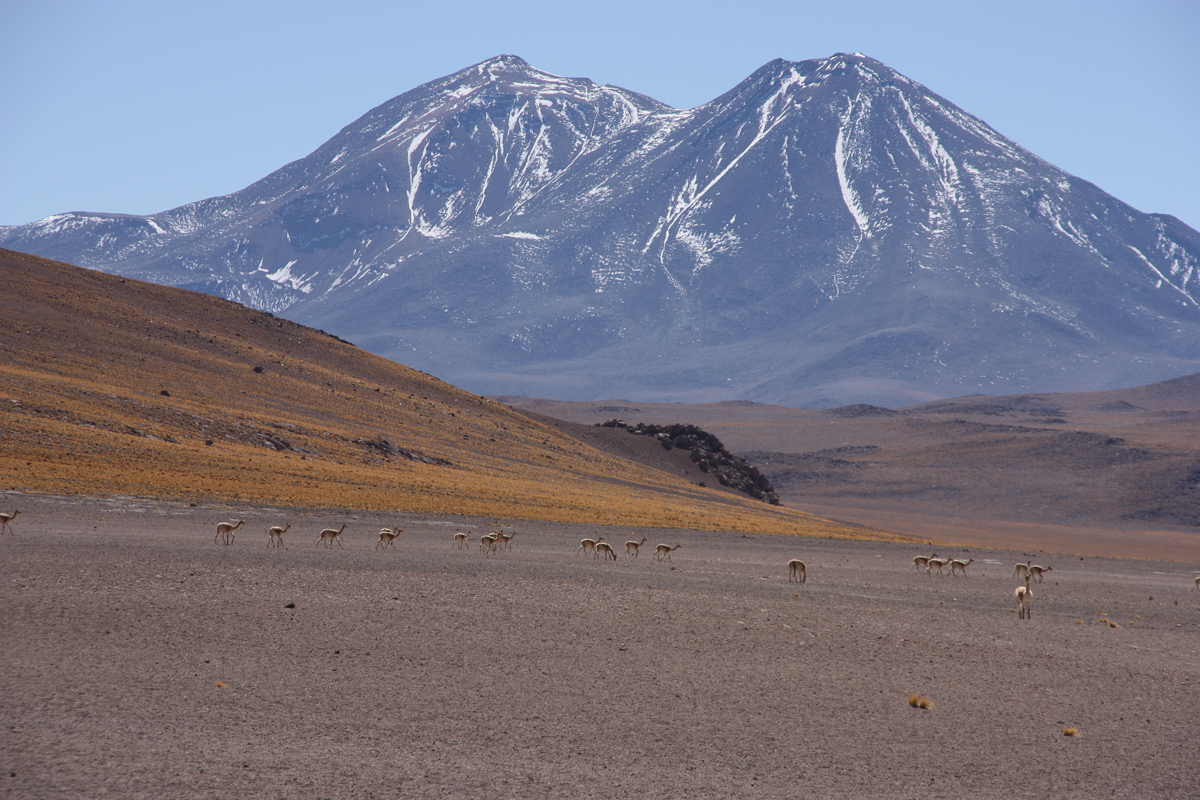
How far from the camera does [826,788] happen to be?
9547 millimetres

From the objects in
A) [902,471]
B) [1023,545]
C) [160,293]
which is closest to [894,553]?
[1023,545]

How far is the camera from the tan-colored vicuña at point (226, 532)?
836 inches

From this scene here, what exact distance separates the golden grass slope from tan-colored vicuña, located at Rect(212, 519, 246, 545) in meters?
6.93

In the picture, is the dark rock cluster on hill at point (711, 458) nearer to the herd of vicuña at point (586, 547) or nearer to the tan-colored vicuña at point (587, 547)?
the herd of vicuña at point (586, 547)

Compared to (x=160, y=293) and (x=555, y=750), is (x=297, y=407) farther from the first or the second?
(x=555, y=750)

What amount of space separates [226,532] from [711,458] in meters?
52.2

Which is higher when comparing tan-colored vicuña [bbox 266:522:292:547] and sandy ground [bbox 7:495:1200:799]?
tan-colored vicuña [bbox 266:522:292:547]

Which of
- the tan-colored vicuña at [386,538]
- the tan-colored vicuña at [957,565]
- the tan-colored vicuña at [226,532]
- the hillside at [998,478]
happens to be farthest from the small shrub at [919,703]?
the hillside at [998,478]

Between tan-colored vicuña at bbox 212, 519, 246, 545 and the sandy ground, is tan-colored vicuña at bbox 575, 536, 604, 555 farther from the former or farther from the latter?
tan-colored vicuña at bbox 212, 519, 246, 545

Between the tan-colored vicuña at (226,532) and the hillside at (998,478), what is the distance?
43.1 m

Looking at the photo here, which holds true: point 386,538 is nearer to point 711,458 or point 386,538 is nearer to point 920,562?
point 920,562

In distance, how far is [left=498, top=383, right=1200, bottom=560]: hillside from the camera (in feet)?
227

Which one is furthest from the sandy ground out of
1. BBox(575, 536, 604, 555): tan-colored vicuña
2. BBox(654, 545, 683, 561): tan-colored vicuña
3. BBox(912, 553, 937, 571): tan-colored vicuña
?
BBox(912, 553, 937, 571): tan-colored vicuña

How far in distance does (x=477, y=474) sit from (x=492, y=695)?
1415 inches
